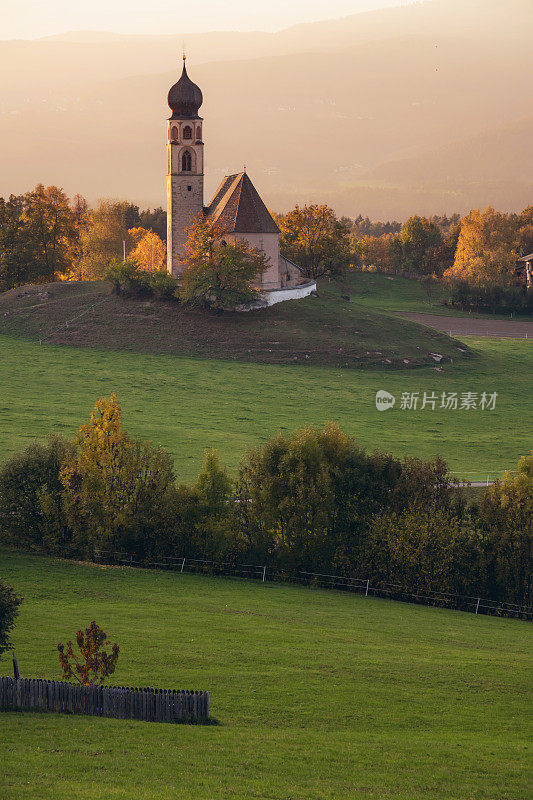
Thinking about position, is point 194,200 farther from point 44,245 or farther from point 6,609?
point 6,609

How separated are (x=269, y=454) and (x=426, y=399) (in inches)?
1534

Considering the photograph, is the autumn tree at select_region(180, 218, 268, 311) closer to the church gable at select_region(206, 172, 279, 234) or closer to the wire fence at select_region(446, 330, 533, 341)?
the church gable at select_region(206, 172, 279, 234)

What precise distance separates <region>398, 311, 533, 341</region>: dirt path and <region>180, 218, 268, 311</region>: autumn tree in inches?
1094

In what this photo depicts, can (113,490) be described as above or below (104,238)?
below

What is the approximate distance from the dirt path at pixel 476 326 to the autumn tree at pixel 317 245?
1128 cm

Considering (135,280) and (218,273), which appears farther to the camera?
(135,280)

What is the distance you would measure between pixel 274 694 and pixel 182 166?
92778mm

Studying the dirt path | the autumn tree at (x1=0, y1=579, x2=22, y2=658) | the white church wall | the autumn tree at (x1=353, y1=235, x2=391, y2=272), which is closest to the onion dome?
the white church wall

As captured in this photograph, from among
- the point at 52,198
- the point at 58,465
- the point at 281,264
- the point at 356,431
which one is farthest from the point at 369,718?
the point at 52,198

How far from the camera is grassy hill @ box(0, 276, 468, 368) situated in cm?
10425

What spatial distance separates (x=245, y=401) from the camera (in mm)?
87812

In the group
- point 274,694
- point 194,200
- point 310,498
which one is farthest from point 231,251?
point 274,694

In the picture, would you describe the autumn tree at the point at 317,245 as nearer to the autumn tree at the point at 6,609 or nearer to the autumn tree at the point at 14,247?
the autumn tree at the point at 14,247

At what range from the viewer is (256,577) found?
52.9m
